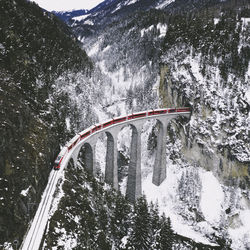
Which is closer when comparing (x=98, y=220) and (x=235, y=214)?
(x=98, y=220)

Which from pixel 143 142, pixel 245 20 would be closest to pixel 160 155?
pixel 143 142

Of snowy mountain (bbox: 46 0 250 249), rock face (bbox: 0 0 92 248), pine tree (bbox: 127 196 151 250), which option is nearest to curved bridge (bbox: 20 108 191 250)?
rock face (bbox: 0 0 92 248)

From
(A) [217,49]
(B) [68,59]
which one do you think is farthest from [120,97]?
(A) [217,49]

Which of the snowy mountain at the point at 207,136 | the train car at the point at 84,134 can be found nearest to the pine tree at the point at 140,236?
the train car at the point at 84,134

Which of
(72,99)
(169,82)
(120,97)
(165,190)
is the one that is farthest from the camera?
(120,97)

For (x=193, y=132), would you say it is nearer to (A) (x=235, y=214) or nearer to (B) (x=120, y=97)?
(A) (x=235, y=214)

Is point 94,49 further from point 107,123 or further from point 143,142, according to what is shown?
point 107,123

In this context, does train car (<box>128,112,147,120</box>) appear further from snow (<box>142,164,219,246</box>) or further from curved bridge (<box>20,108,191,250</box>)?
snow (<box>142,164,219,246</box>)

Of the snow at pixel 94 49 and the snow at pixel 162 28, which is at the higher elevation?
the snow at pixel 94 49

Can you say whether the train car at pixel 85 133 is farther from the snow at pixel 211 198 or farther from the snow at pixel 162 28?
the snow at pixel 162 28
